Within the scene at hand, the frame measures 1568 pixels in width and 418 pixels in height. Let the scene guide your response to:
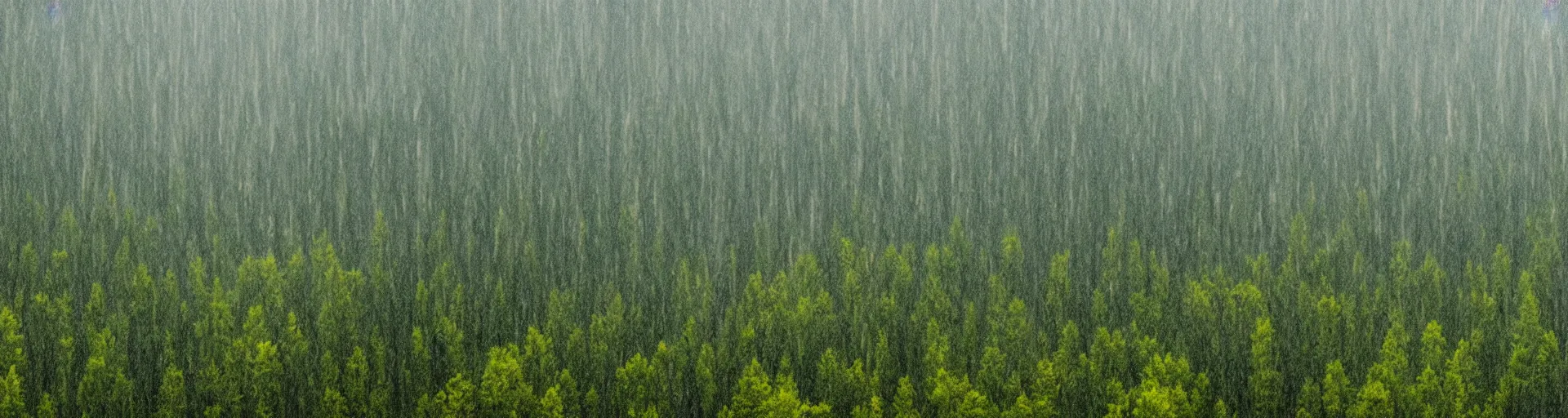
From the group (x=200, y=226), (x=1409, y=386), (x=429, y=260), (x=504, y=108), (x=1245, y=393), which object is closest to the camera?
(x=1409, y=386)

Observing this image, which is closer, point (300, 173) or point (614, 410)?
point (614, 410)

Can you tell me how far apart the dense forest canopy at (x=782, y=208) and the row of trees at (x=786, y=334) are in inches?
0.5

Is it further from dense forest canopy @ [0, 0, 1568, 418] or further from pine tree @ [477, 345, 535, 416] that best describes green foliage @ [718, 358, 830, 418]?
pine tree @ [477, 345, 535, 416]

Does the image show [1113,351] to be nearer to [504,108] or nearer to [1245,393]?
[1245,393]

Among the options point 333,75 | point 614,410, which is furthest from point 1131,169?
point 333,75

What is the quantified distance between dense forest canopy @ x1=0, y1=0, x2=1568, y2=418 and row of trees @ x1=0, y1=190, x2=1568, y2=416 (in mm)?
13

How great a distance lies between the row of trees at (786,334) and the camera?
3383 millimetres

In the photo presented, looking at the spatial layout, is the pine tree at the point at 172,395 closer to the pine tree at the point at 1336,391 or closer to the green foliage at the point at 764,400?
the green foliage at the point at 764,400

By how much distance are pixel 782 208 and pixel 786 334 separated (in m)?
0.81

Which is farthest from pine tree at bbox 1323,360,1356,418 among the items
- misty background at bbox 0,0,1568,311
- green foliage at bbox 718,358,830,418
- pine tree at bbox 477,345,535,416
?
pine tree at bbox 477,345,535,416

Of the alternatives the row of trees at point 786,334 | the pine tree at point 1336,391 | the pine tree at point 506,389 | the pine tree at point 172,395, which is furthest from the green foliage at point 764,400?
the pine tree at point 172,395

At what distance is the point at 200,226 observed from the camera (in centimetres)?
435

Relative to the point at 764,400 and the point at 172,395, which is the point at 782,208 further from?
the point at 172,395

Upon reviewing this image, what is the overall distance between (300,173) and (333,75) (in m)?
0.43
